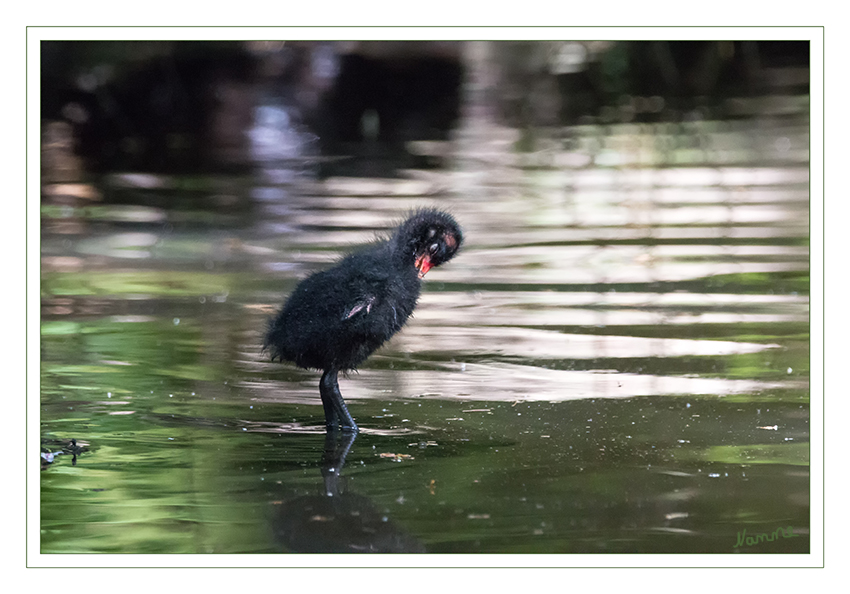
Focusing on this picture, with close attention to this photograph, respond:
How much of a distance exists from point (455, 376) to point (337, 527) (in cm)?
220

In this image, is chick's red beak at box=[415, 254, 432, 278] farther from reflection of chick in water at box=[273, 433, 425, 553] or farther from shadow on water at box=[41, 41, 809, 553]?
reflection of chick in water at box=[273, 433, 425, 553]

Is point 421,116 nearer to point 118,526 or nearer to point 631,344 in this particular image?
Answer: point 631,344

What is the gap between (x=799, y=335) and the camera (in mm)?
6883

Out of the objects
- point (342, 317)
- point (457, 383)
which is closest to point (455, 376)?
point (457, 383)

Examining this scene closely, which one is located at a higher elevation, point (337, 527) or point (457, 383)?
point (457, 383)

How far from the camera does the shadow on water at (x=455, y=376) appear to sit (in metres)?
4.39

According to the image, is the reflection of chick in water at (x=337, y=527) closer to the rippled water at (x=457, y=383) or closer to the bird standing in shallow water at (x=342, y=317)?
the rippled water at (x=457, y=383)

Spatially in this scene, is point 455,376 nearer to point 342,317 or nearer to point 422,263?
point 422,263

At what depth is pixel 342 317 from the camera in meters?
5.36

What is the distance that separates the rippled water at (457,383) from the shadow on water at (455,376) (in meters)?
0.02

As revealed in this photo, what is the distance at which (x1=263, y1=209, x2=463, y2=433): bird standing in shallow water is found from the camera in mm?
5395

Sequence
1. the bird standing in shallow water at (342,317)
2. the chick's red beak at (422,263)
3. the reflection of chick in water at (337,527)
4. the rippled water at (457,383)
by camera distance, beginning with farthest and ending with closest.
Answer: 1. the chick's red beak at (422,263)
2. the bird standing in shallow water at (342,317)
3. the rippled water at (457,383)
4. the reflection of chick in water at (337,527)

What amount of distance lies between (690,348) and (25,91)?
168 inches

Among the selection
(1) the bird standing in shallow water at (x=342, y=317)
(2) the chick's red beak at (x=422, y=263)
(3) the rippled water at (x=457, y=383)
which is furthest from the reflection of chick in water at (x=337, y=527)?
(2) the chick's red beak at (x=422, y=263)
